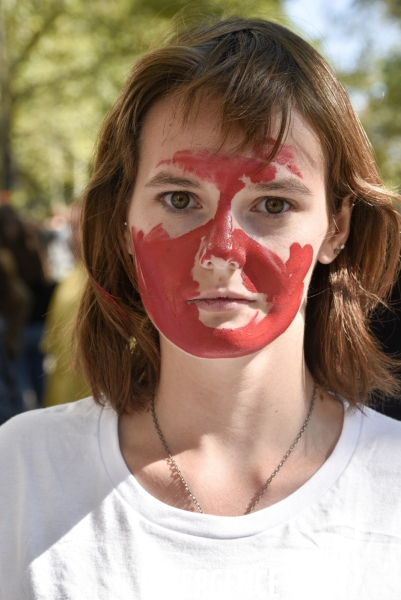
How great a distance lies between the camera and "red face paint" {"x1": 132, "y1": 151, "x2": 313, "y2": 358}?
1569 mm

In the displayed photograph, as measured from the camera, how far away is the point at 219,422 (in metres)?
1.68

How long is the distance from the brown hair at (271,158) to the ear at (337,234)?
4 cm

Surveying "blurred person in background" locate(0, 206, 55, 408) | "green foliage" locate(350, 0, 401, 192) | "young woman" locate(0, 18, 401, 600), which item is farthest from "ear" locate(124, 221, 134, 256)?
"green foliage" locate(350, 0, 401, 192)

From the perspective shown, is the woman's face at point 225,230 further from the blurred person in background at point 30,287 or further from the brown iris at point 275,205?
the blurred person in background at point 30,287

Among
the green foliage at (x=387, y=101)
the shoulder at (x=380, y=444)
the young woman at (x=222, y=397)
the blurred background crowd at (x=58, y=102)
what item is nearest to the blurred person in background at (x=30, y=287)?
the blurred background crowd at (x=58, y=102)

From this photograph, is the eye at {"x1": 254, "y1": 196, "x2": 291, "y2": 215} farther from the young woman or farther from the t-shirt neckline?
the t-shirt neckline

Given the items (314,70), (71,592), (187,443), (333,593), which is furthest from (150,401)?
(314,70)

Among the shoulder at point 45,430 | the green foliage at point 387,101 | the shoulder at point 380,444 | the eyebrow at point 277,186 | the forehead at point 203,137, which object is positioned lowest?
the shoulder at point 45,430

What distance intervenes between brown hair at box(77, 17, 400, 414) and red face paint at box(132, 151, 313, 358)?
9cm

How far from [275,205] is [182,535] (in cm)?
75

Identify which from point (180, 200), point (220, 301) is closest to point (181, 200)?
point (180, 200)

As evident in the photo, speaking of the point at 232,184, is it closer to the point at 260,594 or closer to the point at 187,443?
the point at 187,443

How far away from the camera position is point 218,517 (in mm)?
1518

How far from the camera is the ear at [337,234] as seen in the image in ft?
5.77
